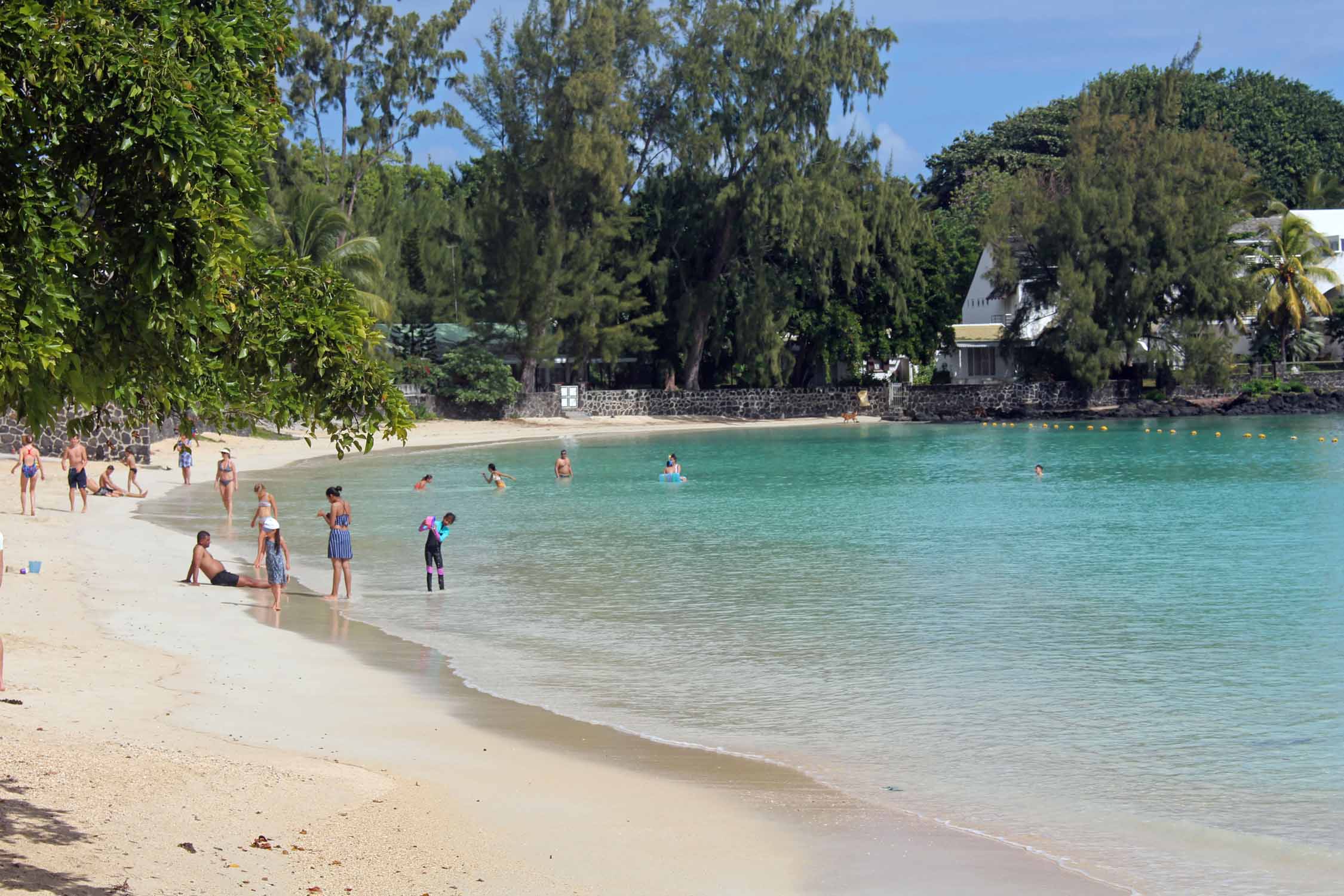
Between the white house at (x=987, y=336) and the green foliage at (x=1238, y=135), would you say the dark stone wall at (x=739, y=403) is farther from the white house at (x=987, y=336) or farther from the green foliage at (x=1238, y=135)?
the green foliage at (x=1238, y=135)

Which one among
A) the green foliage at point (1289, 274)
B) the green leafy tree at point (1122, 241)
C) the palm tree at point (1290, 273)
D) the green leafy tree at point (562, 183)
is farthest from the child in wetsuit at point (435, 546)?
the palm tree at point (1290, 273)

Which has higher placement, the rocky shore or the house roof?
the house roof

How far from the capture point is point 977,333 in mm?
81625

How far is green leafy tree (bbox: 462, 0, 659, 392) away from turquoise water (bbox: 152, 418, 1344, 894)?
24484mm

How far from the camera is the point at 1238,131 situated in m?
97.4

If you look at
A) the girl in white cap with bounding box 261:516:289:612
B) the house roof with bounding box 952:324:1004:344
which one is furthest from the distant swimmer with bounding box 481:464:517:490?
the house roof with bounding box 952:324:1004:344

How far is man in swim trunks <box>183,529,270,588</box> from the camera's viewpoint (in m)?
18.9

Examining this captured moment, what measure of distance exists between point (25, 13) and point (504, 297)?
57.7 metres

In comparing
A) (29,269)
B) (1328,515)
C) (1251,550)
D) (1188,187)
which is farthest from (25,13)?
(1188,187)

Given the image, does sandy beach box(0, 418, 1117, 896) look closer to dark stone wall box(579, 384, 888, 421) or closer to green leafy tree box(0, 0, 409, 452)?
green leafy tree box(0, 0, 409, 452)

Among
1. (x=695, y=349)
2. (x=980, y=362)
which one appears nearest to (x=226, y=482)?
(x=695, y=349)

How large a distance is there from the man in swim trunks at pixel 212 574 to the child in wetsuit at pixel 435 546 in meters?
2.39

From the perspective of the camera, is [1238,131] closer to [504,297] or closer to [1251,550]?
[504,297]

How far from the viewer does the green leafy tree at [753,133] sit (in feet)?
209
